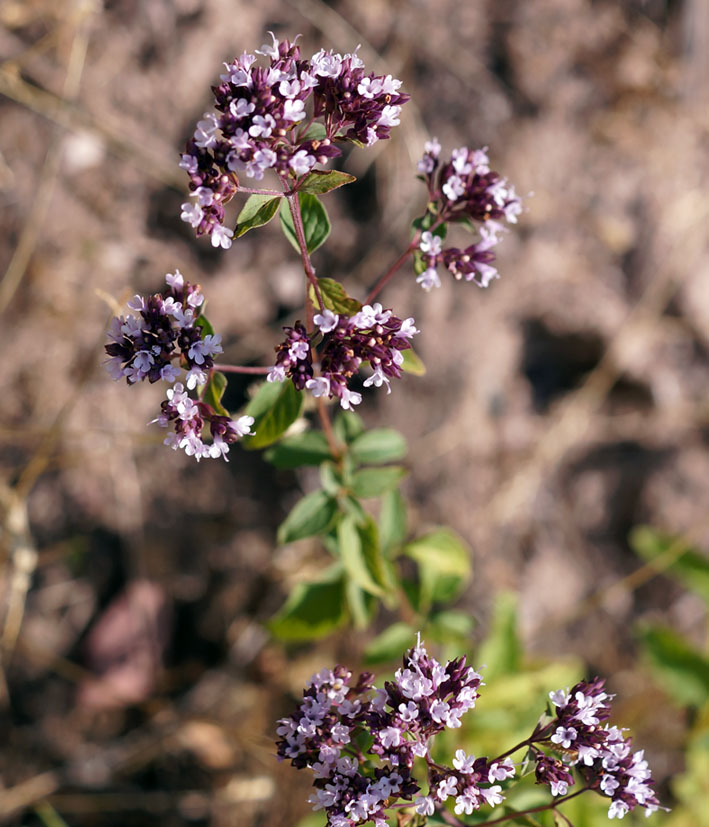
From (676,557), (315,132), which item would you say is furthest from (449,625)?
(315,132)

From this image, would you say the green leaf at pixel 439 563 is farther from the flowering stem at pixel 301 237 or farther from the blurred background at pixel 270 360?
the flowering stem at pixel 301 237

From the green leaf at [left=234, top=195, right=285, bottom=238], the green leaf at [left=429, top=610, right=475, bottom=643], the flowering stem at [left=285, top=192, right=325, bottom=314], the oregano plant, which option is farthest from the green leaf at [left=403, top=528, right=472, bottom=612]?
the green leaf at [left=234, top=195, right=285, bottom=238]

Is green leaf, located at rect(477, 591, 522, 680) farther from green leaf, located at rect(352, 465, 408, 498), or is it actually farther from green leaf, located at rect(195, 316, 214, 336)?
green leaf, located at rect(195, 316, 214, 336)

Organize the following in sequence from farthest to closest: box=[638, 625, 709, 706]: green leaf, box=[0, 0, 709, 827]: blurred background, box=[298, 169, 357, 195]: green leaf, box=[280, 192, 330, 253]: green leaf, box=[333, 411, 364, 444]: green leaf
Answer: box=[0, 0, 709, 827]: blurred background < box=[638, 625, 709, 706]: green leaf < box=[333, 411, 364, 444]: green leaf < box=[280, 192, 330, 253]: green leaf < box=[298, 169, 357, 195]: green leaf

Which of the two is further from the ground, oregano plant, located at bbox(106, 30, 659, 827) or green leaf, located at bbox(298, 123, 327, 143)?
green leaf, located at bbox(298, 123, 327, 143)

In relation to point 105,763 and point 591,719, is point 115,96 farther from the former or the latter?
point 591,719

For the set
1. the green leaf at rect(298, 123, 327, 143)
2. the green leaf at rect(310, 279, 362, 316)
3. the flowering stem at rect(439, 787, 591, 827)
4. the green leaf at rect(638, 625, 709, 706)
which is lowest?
the flowering stem at rect(439, 787, 591, 827)

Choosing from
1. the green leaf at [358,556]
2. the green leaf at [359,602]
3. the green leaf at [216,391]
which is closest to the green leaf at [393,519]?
the green leaf at [359,602]

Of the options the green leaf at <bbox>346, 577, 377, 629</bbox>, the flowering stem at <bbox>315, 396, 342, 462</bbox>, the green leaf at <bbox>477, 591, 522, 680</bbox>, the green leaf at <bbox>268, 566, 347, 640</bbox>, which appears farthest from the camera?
the green leaf at <bbox>477, 591, 522, 680</bbox>
